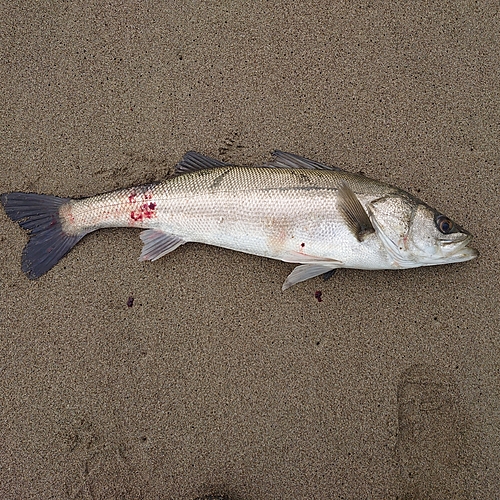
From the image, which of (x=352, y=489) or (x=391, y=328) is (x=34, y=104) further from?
(x=352, y=489)

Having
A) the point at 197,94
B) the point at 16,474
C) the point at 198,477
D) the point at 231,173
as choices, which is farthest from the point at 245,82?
the point at 16,474

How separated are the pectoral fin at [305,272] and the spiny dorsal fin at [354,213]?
0.31 meters

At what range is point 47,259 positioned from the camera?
3.26 metres

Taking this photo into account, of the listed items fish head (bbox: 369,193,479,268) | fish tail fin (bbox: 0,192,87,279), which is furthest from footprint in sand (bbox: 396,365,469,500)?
fish tail fin (bbox: 0,192,87,279)

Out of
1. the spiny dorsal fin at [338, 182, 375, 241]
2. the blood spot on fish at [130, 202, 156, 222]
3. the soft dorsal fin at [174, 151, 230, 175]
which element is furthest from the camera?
the soft dorsal fin at [174, 151, 230, 175]

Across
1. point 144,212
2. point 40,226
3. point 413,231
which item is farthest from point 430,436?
point 40,226

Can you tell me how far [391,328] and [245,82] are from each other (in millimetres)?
2241

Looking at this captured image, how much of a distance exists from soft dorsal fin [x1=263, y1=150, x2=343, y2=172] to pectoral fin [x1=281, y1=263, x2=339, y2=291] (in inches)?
28.3

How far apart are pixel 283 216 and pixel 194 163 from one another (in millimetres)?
788

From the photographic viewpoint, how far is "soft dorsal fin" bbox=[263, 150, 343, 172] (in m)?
3.20

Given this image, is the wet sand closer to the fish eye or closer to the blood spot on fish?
the blood spot on fish

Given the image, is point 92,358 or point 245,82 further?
point 245,82

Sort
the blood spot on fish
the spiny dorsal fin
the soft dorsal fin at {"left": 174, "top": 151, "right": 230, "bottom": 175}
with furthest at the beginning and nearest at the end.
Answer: the soft dorsal fin at {"left": 174, "top": 151, "right": 230, "bottom": 175}, the blood spot on fish, the spiny dorsal fin

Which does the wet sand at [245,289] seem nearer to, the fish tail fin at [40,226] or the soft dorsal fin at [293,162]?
the fish tail fin at [40,226]
